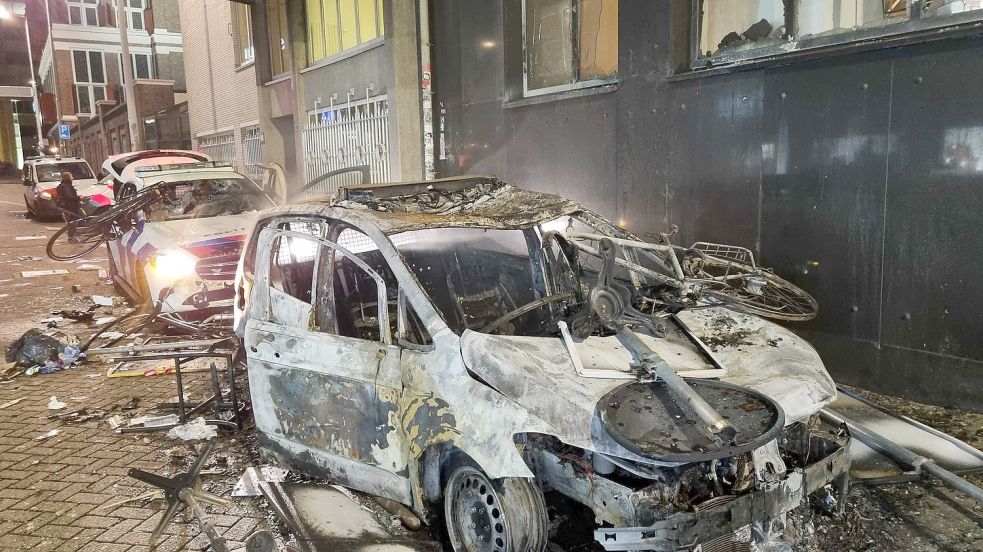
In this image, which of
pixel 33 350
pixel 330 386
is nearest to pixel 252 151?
pixel 33 350

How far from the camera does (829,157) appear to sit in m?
5.56

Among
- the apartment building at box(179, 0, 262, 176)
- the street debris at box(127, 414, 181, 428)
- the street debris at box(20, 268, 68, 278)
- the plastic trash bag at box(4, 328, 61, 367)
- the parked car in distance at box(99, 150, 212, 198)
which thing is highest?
the apartment building at box(179, 0, 262, 176)

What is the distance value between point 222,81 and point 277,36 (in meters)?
4.71

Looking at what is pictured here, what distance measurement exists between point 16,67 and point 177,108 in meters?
51.3

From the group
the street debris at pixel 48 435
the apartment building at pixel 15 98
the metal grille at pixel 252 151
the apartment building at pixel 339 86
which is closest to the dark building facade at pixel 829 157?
the apartment building at pixel 339 86

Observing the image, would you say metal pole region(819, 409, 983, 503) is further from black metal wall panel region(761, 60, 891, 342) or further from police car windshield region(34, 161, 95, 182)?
police car windshield region(34, 161, 95, 182)

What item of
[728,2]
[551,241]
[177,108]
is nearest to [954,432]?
[551,241]

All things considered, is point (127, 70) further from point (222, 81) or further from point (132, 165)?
point (132, 165)

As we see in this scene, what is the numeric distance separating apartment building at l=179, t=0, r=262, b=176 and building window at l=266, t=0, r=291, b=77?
631mm

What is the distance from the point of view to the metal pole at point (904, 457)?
3.63 meters

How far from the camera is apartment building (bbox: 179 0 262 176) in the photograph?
17406 millimetres

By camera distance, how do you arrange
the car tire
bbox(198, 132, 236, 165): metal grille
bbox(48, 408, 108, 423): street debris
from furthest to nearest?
bbox(198, 132, 236, 165): metal grille → bbox(48, 408, 108, 423): street debris → the car tire

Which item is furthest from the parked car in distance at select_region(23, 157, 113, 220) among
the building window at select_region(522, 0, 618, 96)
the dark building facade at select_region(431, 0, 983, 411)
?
the dark building facade at select_region(431, 0, 983, 411)

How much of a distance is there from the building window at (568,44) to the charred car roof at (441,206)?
3761mm
